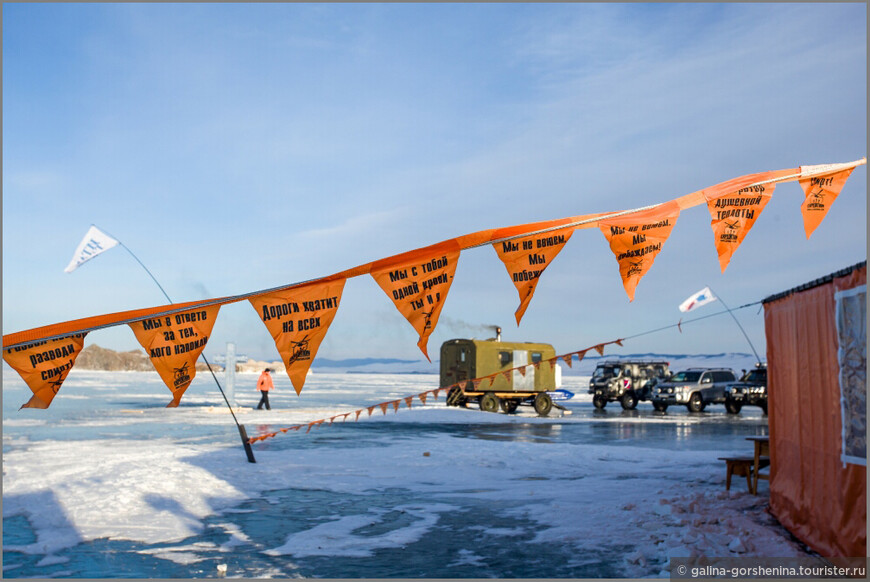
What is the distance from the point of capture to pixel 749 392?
3180cm

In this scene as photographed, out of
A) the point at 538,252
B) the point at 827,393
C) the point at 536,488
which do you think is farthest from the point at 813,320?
the point at 536,488

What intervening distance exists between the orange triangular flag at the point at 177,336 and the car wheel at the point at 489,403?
22860 millimetres

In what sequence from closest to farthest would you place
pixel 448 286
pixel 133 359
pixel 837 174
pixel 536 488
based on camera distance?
pixel 448 286 < pixel 837 174 < pixel 536 488 < pixel 133 359

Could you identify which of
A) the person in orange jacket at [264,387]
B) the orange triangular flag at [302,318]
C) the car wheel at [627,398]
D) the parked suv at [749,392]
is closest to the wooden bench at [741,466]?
the orange triangular flag at [302,318]

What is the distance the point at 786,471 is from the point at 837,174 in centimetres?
365

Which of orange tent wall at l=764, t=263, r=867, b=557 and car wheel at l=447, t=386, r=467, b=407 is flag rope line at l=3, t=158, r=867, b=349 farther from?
car wheel at l=447, t=386, r=467, b=407

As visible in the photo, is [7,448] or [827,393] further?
[7,448]

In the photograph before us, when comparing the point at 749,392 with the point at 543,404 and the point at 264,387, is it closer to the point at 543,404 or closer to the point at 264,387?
the point at 543,404

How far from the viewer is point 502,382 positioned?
2925 cm

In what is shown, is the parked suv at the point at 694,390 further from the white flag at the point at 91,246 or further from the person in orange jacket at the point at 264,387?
the white flag at the point at 91,246

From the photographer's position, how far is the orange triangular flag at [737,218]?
26.4 ft

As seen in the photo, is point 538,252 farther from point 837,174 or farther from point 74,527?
point 74,527

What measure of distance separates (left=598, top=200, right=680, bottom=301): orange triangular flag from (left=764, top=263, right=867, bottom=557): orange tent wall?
1720mm

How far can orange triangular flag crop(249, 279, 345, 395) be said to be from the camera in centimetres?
654
